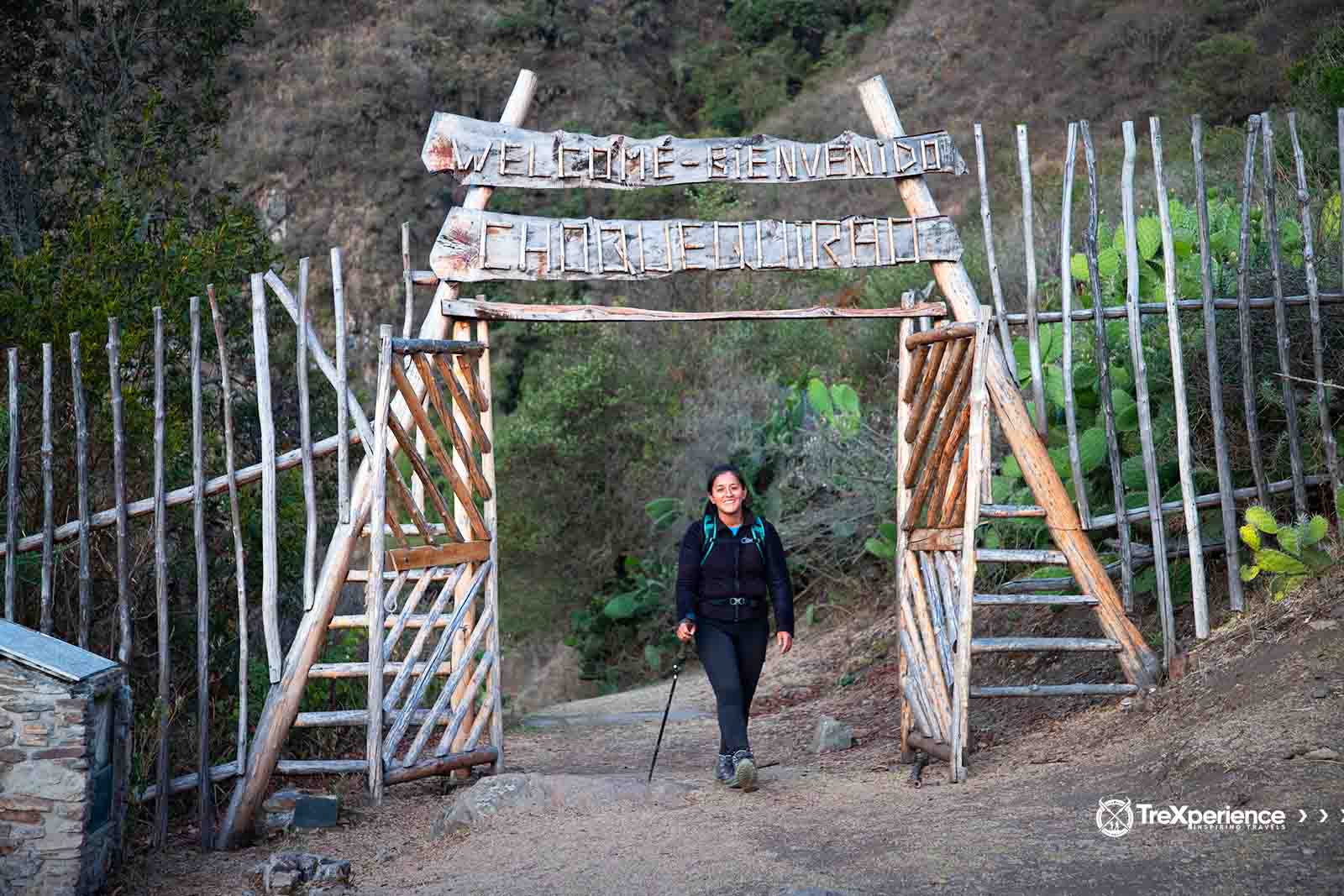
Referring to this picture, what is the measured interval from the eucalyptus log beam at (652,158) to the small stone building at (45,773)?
9.81ft

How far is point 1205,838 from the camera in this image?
4145 millimetres

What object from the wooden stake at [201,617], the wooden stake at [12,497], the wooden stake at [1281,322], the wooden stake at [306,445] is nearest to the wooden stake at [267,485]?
the wooden stake at [306,445]

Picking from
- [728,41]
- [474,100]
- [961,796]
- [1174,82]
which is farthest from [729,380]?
[728,41]

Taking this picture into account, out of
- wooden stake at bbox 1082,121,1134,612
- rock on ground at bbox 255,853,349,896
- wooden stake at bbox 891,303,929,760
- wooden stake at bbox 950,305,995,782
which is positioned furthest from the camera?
wooden stake at bbox 891,303,929,760

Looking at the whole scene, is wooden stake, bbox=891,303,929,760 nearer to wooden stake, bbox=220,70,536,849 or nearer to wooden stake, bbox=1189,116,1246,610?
wooden stake, bbox=1189,116,1246,610

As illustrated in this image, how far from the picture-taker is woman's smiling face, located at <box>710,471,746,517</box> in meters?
5.74

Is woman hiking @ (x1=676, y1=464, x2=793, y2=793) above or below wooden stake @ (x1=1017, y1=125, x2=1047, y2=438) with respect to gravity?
below

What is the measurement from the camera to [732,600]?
18.8ft

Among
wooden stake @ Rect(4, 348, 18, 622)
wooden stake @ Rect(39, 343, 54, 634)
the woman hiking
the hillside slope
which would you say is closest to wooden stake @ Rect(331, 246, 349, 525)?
wooden stake @ Rect(39, 343, 54, 634)

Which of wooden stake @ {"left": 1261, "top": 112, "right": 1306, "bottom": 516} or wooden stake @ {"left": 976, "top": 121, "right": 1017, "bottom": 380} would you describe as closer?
wooden stake @ {"left": 1261, "top": 112, "right": 1306, "bottom": 516}

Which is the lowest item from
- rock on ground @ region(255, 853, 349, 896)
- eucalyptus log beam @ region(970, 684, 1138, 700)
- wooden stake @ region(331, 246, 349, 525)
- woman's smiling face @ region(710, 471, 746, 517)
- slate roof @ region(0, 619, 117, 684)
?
rock on ground @ region(255, 853, 349, 896)

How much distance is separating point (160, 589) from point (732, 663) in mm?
2425

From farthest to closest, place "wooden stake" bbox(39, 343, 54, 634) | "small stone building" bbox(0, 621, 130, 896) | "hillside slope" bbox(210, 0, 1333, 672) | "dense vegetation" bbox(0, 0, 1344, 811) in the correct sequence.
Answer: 1. "hillside slope" bbox(210, 0, 1333, 672)
2. "dense vegetation" bbox(0, 0, 1344, 811)
3. "wooden stake" bbox(39, 343, 54, 634)
4. "small stone building" bbox(0, 621, 130, 896)

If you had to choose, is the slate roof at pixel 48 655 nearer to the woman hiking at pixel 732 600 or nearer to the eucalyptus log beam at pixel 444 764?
the eucalyptus log beam at pixel 444 764
